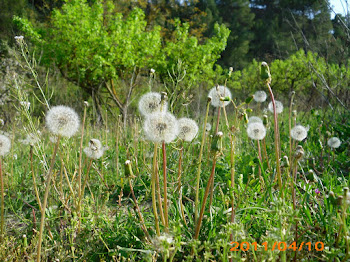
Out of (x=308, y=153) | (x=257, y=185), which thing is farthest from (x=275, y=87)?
(x=257, y=185)

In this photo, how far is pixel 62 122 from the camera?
50.6 inches

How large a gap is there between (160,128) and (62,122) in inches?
17.1

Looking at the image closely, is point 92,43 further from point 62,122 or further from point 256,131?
point 62,122

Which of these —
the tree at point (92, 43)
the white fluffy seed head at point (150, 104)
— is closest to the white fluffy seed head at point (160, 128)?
the white fluffy seed head at point (150, 104)

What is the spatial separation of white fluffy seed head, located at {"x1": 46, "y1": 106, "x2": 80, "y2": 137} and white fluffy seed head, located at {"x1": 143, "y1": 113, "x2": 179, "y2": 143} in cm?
34

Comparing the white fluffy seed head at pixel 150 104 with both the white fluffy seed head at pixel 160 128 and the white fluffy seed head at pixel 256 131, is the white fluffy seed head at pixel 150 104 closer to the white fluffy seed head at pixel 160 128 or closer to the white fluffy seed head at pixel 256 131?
the white fluffy seed head at pixel 160 128

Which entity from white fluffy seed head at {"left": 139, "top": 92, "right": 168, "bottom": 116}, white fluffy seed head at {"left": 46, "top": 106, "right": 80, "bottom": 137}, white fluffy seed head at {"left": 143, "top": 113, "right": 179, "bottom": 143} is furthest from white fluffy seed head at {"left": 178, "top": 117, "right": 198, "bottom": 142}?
white fluffy seed head at {"left": 46, "top": 106, "right": 80, "bottom": 137}

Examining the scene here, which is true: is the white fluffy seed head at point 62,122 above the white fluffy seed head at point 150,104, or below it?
below

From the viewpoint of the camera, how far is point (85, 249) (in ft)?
5.21

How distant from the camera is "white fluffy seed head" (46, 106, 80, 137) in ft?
4.14

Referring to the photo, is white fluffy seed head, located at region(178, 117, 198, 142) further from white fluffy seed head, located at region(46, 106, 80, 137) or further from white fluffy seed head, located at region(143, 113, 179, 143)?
white fluffy seed head, located at region(46, 106, 80, 137)

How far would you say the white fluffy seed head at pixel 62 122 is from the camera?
126 cm

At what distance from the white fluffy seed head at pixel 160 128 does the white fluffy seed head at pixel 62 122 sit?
0.34 meters

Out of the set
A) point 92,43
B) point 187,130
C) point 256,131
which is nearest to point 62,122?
point 187,130
